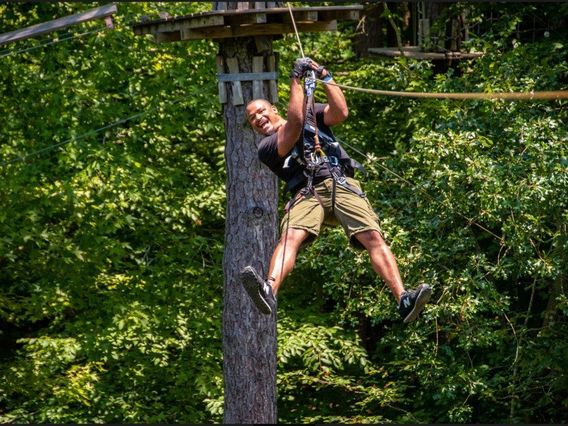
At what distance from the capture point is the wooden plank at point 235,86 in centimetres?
820

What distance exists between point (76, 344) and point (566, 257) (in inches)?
176

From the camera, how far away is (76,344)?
35.4 feet

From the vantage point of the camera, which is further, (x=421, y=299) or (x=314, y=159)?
(x=314, y=159)

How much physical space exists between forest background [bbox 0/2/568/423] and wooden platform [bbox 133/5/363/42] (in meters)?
2.00

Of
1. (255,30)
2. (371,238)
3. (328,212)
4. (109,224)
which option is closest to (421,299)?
(371,238)

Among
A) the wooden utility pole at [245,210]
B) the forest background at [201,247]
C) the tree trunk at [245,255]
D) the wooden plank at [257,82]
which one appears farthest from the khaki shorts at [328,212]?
the forest background at [201,247]

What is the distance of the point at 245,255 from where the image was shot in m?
8.53

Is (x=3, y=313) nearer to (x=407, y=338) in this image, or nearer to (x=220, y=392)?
(x=220, y=392)

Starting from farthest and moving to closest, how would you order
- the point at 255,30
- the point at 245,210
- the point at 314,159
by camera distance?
the point at 245,210 → the point at 255,30 → the point at 314,159

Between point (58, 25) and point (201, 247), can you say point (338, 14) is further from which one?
point (201, 247)

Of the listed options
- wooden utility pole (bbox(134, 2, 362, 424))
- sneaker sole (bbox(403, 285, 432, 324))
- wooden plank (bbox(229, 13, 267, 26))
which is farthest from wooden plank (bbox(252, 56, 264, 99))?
sneaker sole (bbox(403, 285, 432, 324))

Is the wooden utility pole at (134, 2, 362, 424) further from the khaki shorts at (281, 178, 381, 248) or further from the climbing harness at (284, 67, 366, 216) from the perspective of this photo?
the khaki shorts at (281, 178, 381, 248)

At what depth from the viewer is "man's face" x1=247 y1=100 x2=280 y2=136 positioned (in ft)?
20.1

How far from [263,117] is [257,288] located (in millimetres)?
943
